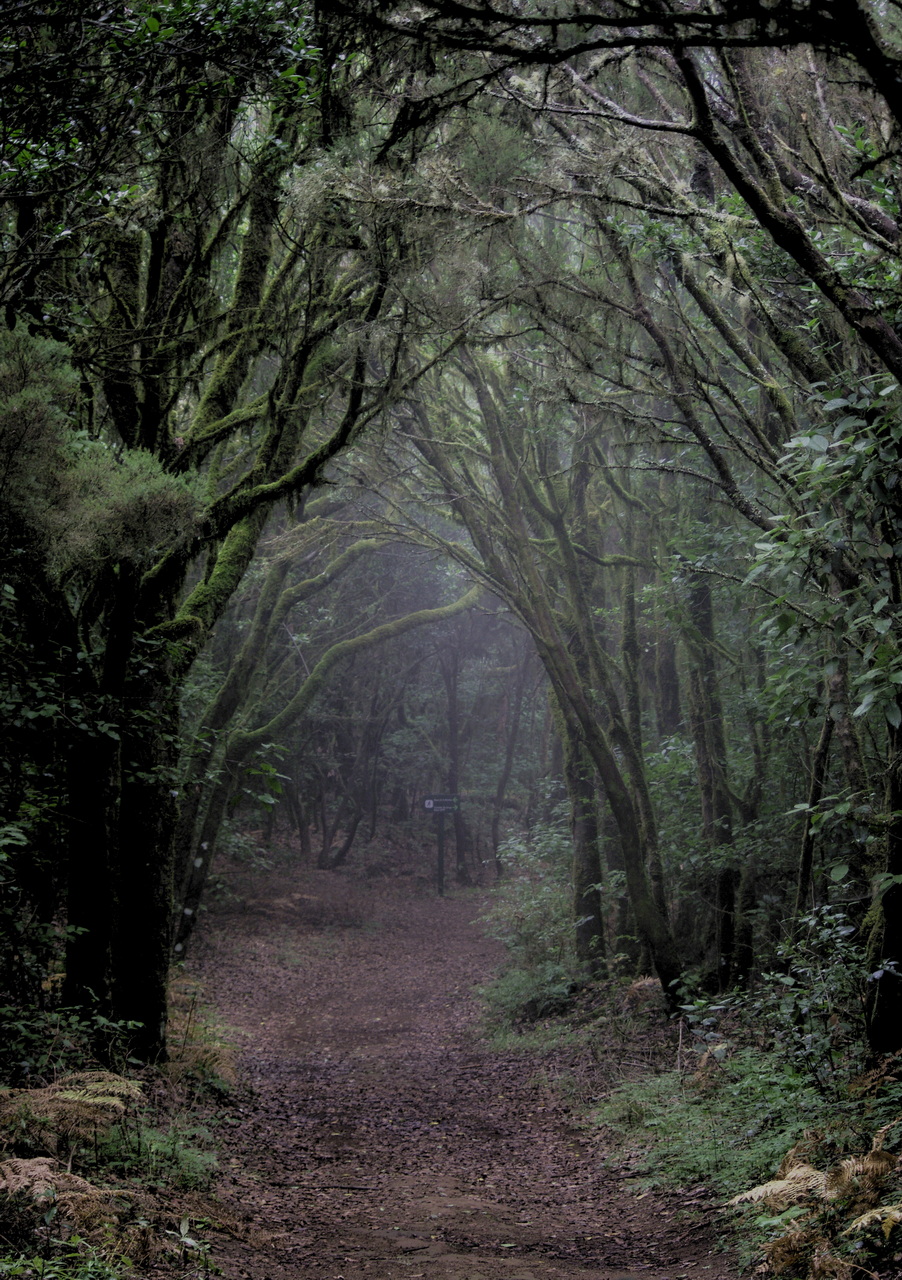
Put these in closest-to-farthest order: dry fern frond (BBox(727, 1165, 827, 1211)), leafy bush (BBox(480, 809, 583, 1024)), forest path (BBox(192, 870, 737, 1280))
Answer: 1. dry fern frond (BBox(727, 1165, 827, 1211))
2. forest path (BBox(192, 870, 737, 1280))
3. leafy bush (BBox(480, 809, 583, 1024))

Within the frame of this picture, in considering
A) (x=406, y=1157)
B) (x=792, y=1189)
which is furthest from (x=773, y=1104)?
(x=406, y=1157)

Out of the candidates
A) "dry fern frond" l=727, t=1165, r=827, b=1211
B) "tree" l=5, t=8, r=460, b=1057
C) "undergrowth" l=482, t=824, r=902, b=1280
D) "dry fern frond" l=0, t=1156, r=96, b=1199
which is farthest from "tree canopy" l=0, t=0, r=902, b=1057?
"dry fern frond" l=0, t=1156, r=96, b=1199

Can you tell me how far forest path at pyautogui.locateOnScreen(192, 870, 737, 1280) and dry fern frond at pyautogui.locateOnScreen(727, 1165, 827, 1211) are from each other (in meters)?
0.40

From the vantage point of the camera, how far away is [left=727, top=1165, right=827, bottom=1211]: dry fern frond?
3889mm

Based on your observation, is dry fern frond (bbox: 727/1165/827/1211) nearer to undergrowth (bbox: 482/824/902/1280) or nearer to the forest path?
undergrowth (bbox: 482/824/902/1280)

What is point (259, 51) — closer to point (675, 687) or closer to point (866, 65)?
point (866, 65)

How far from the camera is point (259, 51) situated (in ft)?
16.4

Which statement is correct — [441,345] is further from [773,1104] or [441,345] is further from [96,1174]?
[96,1174]

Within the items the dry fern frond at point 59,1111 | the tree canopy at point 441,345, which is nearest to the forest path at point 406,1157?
the dry fern frond at point 59,1111

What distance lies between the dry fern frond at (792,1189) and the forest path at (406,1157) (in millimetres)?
405

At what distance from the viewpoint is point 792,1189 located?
3916 mm

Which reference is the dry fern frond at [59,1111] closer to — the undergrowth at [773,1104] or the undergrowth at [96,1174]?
the undergrowth at [96,1174]

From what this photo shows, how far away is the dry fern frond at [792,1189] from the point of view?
389 centimetres

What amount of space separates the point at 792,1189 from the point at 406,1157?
367 centimetres
